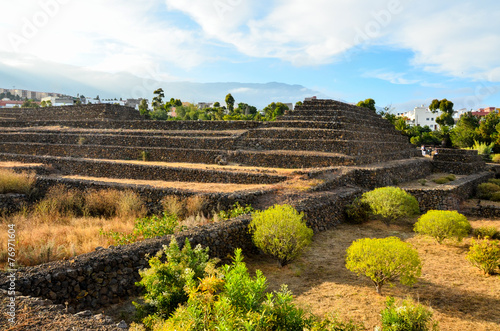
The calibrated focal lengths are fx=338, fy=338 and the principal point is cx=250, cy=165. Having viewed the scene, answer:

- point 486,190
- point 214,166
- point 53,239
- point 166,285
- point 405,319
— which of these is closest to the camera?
point 405,319

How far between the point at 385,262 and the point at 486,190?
15923 mm

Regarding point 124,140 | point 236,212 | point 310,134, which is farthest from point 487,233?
point 124,140

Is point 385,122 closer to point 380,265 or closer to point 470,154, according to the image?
point 470,154

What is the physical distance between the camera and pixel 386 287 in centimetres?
702

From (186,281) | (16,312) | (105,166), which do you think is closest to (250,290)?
(186,281)

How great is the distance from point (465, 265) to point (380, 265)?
3688 millimetres

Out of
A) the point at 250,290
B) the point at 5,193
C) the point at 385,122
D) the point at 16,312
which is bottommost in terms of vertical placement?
the point at 5,193

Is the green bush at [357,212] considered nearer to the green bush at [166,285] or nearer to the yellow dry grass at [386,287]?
the yellow dry grass at [386,287]

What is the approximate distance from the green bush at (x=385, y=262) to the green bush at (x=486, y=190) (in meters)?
14.8

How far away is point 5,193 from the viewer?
13.2 metres

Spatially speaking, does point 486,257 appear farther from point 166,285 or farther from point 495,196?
point 495,196

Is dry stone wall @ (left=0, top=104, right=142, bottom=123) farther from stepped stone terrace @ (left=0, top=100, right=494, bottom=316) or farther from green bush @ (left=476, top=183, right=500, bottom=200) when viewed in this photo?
green bush @ (left=476, top=183, right=500, bottom=200)

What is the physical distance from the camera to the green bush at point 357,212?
1255 centimetres

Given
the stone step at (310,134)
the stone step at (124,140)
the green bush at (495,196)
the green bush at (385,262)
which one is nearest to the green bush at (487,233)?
the green bush at (385,262)
